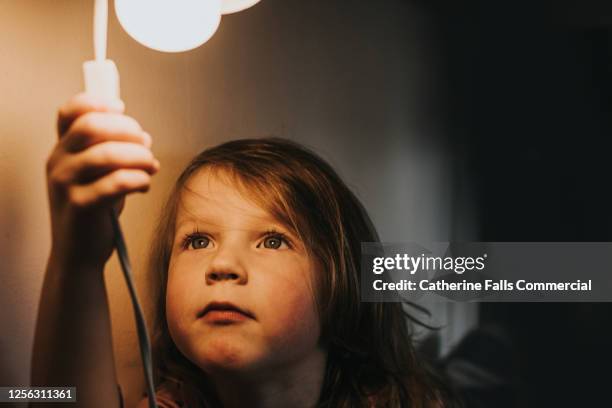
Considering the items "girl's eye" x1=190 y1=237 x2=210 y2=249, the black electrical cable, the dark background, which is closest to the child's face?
"girl's eye" x1=190 y1=237 x2=210 y2=249

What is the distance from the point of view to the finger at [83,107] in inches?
12.9

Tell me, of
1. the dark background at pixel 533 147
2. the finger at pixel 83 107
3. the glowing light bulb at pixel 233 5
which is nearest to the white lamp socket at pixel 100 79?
the finger at pixel 83 107

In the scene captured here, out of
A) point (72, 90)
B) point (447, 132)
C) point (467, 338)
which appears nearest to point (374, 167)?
point (447, 132)

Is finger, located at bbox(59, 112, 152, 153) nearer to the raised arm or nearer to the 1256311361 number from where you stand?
the raised arm

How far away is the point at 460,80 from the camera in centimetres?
69

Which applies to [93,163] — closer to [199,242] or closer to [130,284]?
[130,284]

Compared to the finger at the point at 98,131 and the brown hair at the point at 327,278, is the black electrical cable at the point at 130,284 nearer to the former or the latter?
the finger at the point at 98,131

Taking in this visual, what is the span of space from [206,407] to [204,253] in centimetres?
16

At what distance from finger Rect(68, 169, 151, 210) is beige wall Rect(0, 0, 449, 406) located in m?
0.19

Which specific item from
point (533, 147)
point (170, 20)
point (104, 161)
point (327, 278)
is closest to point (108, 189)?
point (104, 161)

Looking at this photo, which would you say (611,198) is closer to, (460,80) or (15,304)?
(460,80)

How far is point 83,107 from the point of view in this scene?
12.9 inches

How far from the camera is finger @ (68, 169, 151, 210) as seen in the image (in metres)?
0.32

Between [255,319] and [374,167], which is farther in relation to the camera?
[374,167]
